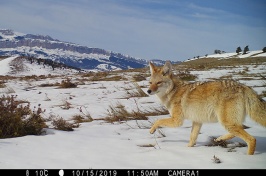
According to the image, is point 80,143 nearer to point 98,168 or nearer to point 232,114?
point 98,168

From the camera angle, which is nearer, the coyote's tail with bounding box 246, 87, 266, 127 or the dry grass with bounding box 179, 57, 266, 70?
the coyote's tail with bounding box 246, 87, 266, 127

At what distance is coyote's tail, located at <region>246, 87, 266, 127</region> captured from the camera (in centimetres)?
477

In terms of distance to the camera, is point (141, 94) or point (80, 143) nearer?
point (80, 143)

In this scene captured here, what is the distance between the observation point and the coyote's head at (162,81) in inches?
258

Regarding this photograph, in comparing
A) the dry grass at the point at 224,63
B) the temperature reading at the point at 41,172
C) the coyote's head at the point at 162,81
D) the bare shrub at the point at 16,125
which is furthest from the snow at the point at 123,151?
the dry grass at the point at 224,63

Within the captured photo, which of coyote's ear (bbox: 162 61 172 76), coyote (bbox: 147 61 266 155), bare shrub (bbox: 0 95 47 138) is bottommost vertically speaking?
bare shrub (bbox: 0 95 47 138)

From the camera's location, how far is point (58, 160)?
4531 mm

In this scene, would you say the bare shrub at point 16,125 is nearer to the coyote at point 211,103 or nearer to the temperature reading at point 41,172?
the temperature reading at point 41,172

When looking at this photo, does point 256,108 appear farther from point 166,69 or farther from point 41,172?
point 41,172

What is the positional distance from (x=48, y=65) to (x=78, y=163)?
86131 mm

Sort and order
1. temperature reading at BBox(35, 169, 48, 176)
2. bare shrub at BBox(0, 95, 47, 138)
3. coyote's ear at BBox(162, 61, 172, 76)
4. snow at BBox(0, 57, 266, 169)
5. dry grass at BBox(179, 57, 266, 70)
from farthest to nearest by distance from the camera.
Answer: dry grass at BBox(179, 57, 266, 70) < coyote's ear at BBox(162, 61, 172, 76) < bare shrub at BBox(0, 95, 47, 138) < snow at BBox(0, 57, 266, 169) < temperature reading at BBox(35, 169, 48, 176)

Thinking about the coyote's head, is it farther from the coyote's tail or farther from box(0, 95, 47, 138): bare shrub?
box(0, 95, 47, 138): bare shrub

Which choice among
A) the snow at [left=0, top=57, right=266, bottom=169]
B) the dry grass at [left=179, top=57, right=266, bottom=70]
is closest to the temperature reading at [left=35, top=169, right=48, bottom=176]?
the snow at [left=0, top=57, right=266, bottom=169]

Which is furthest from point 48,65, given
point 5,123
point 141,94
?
point 5,123
